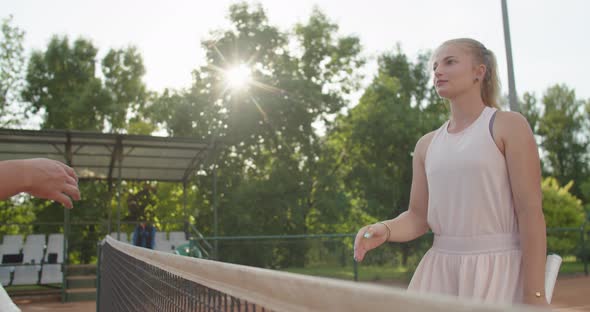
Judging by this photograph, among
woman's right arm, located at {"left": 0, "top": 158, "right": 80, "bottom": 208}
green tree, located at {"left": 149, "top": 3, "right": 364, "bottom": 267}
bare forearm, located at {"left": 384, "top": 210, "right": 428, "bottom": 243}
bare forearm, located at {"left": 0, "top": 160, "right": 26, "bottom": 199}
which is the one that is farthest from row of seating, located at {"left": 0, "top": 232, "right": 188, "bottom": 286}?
bare forearm, located at {"left": 0, "top": 160, "right": 26, "bottom": 199}

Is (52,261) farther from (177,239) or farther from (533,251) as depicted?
(533,251)

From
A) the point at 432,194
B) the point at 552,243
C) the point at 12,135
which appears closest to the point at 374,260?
the point at 552,243

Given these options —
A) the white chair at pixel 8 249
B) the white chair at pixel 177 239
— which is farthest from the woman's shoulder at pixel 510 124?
the white chair at pixel 177 239

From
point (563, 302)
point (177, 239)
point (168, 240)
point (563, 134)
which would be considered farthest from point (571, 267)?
point (563, 134)

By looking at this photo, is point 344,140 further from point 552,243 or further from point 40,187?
point 40,187

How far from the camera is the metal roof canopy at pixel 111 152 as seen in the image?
619 inches

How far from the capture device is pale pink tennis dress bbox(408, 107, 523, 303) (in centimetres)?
185

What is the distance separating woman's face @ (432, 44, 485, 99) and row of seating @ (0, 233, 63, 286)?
614 inches

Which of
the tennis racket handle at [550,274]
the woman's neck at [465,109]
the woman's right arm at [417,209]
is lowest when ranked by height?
the tennis racket handle at [550,274]

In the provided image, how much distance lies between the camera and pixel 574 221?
21547 millimetres

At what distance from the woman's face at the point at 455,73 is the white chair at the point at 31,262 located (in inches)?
618

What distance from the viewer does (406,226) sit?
92.4 inches

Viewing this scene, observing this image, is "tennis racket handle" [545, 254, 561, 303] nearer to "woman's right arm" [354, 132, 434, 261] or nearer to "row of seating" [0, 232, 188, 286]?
"woman's right arm" [354, 132, 434, 261]

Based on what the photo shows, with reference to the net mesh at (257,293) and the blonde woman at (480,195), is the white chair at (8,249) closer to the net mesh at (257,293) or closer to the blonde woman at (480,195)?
the net mesh at (257,293)
